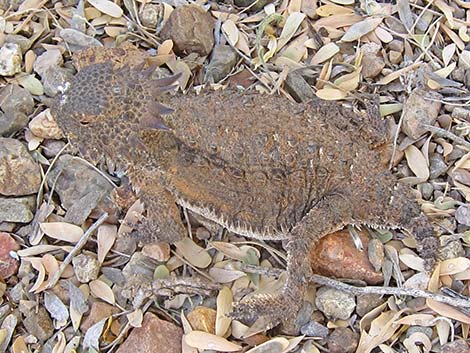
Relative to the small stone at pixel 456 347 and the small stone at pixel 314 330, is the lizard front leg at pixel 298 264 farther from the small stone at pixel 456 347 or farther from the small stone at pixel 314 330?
the small stone at pixel 456 347

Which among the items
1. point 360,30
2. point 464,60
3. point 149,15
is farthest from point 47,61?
point 464,60

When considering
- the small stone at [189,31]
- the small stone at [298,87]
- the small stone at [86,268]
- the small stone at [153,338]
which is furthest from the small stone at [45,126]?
the small stone at [298,87]

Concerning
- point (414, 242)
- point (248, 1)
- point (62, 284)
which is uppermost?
point (248, 1)

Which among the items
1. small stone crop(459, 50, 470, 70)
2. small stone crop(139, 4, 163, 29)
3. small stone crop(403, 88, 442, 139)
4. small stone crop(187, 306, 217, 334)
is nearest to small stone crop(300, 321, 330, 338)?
small stone crop(187, 306, 217, 334)

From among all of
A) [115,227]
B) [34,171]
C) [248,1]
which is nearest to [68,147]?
[34,171]

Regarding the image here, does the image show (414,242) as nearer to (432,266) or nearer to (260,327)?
(432,266)

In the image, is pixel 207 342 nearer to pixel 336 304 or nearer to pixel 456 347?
pixel 336 304
